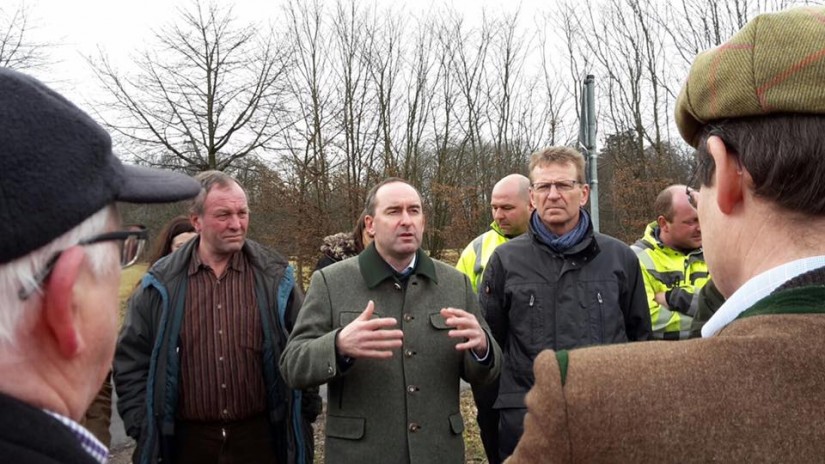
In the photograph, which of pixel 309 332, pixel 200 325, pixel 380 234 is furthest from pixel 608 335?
pixel 200 325

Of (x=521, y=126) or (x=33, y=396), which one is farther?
(x=521, y=126)

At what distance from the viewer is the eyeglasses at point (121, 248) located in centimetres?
93

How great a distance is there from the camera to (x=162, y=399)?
314 cm

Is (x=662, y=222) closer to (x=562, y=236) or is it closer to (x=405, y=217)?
(x=562, y=236)

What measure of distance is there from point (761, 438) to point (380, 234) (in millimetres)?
2481

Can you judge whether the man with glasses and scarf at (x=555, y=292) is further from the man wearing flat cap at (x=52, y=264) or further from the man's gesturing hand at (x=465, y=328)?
the man wearing flat cap at (x=52, y=264)

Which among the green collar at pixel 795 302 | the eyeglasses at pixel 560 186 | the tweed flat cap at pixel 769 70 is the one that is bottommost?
the green collar at pixel 795 302

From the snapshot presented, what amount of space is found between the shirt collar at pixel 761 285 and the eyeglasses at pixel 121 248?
1.06 m

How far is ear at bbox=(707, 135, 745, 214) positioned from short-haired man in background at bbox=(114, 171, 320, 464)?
2723mm

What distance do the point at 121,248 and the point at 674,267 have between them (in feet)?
13.0

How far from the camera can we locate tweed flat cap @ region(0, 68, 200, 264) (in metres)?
0.86

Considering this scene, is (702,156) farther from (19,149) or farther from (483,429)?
(483,429)

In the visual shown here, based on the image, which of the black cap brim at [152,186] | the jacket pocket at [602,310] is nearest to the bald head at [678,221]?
the jacket pocket at [602,310]

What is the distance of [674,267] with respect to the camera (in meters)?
4.26
